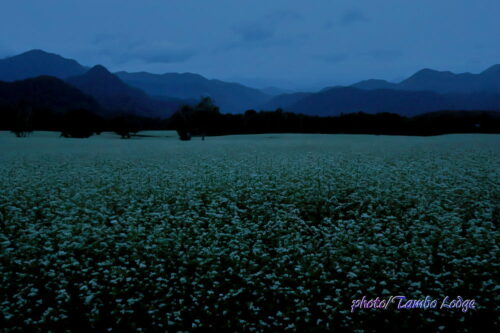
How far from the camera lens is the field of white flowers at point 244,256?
6.58 meters

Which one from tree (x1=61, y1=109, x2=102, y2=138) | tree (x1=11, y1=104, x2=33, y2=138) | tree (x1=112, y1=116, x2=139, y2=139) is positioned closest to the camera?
tree (x1=11, y1=104, x2=33, y2=138)

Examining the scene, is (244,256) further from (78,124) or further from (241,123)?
(241,123)

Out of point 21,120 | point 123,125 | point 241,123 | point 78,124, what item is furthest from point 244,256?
point 241,123

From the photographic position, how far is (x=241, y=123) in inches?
3450

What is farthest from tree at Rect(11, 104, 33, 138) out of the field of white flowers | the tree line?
the field of white flowers

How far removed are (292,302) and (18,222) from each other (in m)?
10.4

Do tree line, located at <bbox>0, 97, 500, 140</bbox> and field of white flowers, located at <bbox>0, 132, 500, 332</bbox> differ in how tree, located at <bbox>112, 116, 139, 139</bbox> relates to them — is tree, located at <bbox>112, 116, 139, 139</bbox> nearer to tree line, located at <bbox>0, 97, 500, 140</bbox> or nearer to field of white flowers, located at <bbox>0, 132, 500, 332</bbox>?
tree line, located at <bbox>0, 97, 500, 140</bbox>

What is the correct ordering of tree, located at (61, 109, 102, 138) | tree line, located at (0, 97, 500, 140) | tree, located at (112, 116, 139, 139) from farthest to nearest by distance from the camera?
tree, located at (112, 116, 139, 139)
tree, located at (61, 109, 102, 138)
tree line, located at (0, 97, 500, 140)

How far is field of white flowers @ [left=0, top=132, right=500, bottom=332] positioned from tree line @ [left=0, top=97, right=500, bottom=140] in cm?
5367

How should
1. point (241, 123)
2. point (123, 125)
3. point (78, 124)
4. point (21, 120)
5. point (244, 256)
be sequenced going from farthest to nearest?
point (241, 123) → point (123, 125) → point (78, 124) → point (21, 120) → point (244, 256)

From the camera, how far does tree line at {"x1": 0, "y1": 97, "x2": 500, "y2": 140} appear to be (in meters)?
69.1

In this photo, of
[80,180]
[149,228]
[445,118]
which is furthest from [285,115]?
[149,228]

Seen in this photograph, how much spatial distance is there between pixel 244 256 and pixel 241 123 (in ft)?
261


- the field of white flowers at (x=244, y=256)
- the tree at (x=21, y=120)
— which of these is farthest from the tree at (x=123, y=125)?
the field of white flowers at (x=244, y=256)
